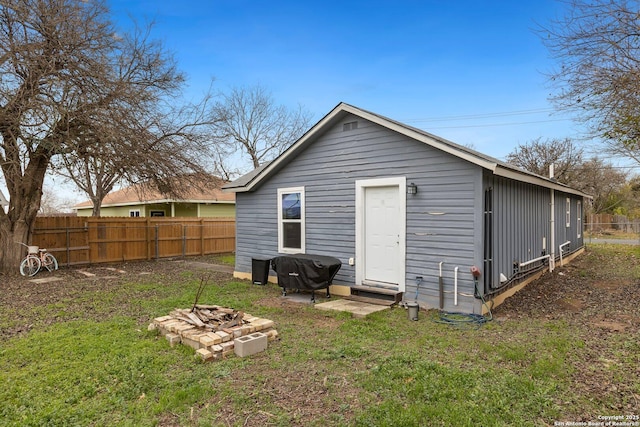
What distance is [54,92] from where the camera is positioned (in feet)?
29.1

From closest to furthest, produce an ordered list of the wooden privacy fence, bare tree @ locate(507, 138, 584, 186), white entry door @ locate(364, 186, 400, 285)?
white entry door @ locate(364, 186, 400, 285) < the wooden privacy fence < bare tree @ locate(507, 138, 584, 186)

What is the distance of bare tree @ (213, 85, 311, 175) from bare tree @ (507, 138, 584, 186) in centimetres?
1841

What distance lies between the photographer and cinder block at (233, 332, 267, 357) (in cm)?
449

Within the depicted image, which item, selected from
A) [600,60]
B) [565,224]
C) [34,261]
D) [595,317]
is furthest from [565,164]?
[34,261]

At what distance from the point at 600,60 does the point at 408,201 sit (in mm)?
4088

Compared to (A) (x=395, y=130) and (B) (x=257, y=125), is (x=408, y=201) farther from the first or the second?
(B) (x=257, y=125)

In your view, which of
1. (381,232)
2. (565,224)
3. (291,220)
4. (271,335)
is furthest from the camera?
(565,224)

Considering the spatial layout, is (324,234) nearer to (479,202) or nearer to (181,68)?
(479,202)

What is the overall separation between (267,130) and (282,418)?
26.4 meters

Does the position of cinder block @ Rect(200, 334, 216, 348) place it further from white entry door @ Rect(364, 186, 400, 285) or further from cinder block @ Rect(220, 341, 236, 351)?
white entry door @ Rect(364, 186, 400, 285)

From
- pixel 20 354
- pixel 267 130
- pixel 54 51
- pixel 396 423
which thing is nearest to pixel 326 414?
pixel 396 423

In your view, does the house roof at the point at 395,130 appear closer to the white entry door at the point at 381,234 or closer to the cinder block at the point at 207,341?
the white entry door at the point at 381,234

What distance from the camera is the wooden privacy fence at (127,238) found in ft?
40.5

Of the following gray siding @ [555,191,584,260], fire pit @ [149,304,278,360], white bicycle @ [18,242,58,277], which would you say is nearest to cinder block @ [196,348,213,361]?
fire pit @ [149,304,278,360]
